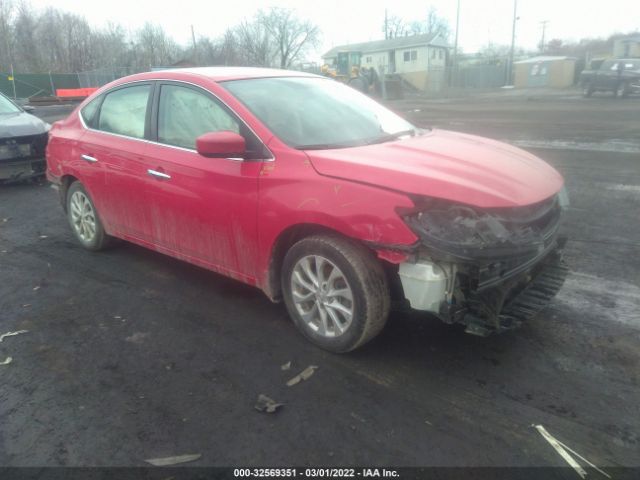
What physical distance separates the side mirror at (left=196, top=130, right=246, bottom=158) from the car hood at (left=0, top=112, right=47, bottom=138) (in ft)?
21.6

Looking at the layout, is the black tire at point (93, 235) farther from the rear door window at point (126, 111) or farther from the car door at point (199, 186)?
the car door at point (199, 186)

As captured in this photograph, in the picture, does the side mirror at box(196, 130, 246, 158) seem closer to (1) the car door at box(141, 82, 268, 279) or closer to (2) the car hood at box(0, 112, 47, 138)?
(1) the car door at box(141, 82, 268, 279)

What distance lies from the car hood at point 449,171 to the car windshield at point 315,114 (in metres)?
0.23

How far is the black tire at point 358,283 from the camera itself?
302 centimetres

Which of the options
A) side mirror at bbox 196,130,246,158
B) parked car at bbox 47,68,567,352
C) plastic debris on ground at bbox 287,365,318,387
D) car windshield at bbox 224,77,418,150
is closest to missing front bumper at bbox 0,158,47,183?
parked car at bbox 47,68,567,352

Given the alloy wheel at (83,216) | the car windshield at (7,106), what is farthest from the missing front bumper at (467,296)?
the car windshield at (7,106)

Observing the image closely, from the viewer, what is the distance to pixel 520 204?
2852mm

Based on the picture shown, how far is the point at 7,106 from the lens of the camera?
31.2 ft

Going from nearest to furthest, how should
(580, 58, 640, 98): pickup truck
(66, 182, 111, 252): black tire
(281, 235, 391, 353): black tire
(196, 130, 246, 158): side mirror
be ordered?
(281, 235, 391, 353): black tire
(196, 130, 246, 158): side mirror
(66, 182, 111, 252): black tire
(580, 58, 640, 98): pickup truck

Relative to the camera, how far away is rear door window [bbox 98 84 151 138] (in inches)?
171

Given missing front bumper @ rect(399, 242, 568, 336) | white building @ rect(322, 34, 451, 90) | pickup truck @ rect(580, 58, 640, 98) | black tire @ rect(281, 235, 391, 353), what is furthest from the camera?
white building @ rect(322, 34, 451, 90)

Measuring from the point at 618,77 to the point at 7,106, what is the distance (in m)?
24.0

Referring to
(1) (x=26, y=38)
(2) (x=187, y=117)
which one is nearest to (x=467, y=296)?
(2) (x=187, y=117)

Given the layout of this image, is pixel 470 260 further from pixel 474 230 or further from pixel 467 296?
pixel 467 296
